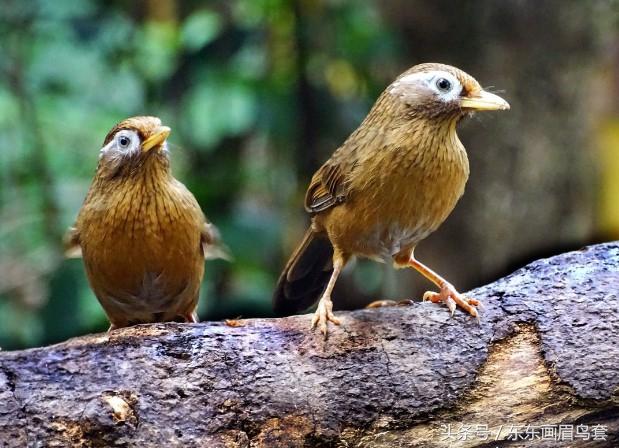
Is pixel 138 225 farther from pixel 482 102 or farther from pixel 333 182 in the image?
pixel 482 102

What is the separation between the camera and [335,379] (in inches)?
130

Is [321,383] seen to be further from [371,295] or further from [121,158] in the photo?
Answer: [371,295]

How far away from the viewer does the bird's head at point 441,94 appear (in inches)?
139

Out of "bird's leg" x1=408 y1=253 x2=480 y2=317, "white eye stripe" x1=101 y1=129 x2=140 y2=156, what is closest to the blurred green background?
"white eye stripe" x1=101 y1=129 x2=140 y2=156

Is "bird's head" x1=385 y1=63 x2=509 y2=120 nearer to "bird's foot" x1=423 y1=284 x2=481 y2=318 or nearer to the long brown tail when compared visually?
"bird's foot" x1=423 y1=284 x2=481 y2=318

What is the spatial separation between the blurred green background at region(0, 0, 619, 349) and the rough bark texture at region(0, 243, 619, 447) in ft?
7.66

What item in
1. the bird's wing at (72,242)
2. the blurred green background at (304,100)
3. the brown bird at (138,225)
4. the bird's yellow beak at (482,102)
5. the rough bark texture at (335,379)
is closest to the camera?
the rough bark texture at (335,379)

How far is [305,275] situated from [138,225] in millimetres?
878

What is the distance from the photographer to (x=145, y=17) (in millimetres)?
7121

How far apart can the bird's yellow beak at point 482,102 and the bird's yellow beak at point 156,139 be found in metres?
1.21

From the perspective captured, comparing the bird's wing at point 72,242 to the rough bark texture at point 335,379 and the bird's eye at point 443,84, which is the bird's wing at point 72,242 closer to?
the rough bark texture at point 335,379

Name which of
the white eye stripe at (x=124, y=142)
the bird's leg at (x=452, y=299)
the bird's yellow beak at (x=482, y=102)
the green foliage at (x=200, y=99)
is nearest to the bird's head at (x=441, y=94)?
the bird's yellow beak at (x=482, y=102)

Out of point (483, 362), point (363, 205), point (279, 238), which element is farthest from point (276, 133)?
point (483, 362)

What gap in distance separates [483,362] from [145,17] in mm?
4739
